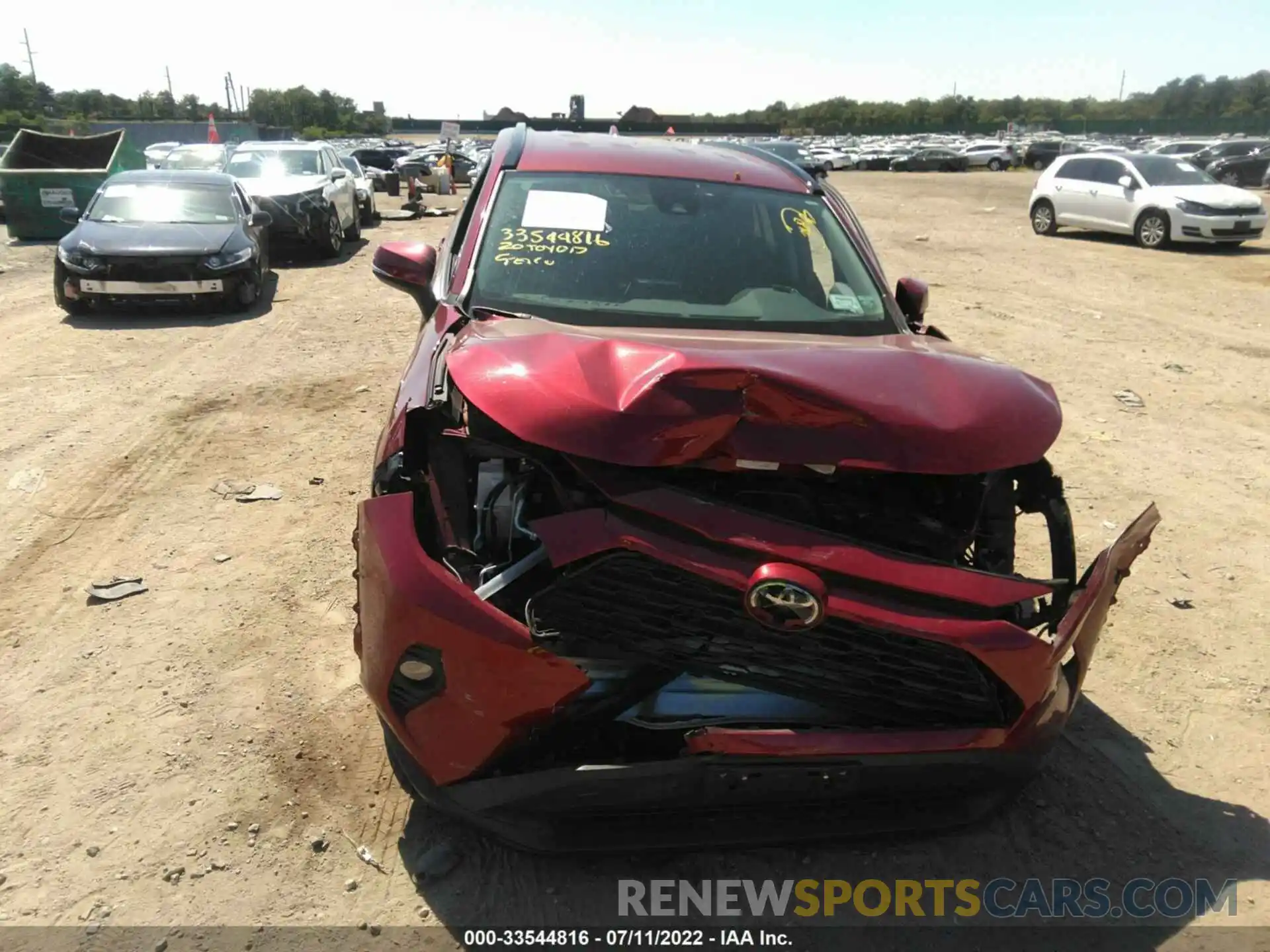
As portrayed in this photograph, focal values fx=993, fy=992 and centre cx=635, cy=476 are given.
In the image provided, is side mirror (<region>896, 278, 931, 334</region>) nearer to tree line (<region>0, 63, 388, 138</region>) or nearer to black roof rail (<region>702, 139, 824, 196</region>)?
black roof rail (<region>702, 139, 824, 196</region>)

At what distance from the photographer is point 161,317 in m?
10.1

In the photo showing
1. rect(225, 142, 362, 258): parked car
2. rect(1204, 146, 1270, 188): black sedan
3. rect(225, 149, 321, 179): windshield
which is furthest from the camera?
rect(1204, 146, 1270, 188): black sedan

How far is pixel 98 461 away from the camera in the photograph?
578 centimetres

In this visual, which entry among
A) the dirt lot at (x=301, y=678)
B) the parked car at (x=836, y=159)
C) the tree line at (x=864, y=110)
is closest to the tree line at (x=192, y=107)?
the tree line at (x=864, y=110)

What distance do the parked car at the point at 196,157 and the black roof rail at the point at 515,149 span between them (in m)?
13.9

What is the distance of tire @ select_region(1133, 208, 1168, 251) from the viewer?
17000 mm

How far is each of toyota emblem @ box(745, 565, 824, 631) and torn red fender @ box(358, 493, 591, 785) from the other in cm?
45

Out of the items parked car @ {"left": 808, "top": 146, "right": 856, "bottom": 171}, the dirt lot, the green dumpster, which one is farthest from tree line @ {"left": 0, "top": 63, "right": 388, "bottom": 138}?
the dirt lot

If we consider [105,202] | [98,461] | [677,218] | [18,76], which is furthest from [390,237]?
[18,76]

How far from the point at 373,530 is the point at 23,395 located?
237 inches

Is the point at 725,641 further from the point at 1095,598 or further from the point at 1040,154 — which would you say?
the point at 1040,154

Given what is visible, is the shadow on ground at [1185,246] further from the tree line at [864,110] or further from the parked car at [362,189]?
the tree line at [864,110]

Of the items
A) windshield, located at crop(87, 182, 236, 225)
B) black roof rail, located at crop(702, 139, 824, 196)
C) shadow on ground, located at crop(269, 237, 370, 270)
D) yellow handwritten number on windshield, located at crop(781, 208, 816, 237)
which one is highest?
black roof rail, located at crop(702, 139, 824, 196)

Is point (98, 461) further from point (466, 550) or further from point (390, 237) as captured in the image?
point (390, 237)
